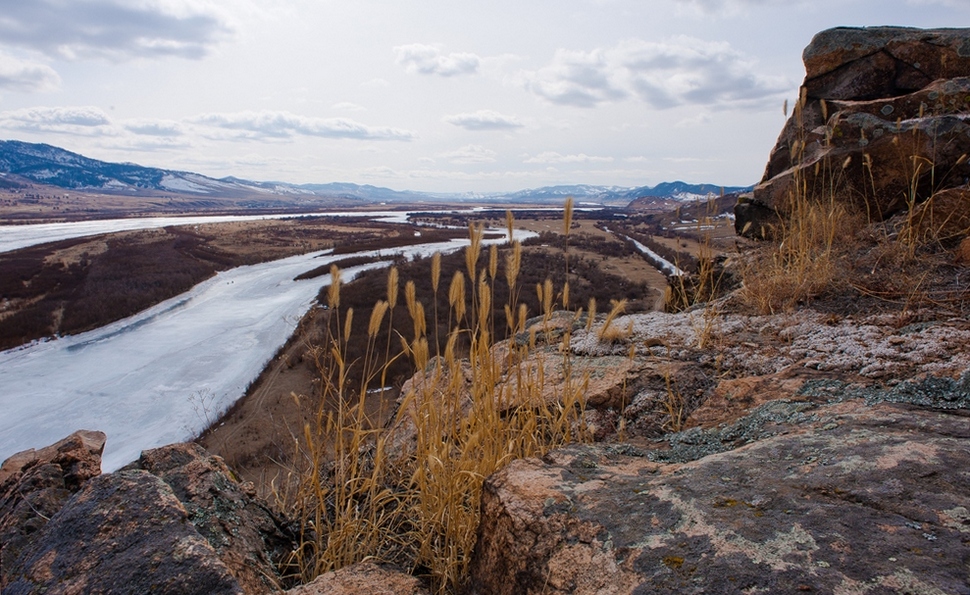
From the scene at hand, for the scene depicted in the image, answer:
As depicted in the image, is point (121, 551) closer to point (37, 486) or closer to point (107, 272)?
point (37, 486)

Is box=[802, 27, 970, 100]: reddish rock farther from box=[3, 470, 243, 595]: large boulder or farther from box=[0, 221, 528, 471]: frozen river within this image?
box=[0, 221, 528, 471]: frozen river

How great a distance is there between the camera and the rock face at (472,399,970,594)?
1.21 metres

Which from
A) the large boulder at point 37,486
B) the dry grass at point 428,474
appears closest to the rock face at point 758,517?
the dry grass at point 428,474

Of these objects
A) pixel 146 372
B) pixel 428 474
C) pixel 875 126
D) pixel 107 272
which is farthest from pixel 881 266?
pixel 107 272

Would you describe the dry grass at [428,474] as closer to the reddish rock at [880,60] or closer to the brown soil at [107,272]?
the reddish rock at [880,60]

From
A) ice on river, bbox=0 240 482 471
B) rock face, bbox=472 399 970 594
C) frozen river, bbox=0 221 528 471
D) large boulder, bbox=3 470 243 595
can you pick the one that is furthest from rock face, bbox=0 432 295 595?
frozen river, bbox=0 221 528 471

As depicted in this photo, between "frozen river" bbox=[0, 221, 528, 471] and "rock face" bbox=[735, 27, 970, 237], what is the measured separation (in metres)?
8.18

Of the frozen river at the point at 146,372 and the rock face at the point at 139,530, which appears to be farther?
the frozen river at the point at 146,372

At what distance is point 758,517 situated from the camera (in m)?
1.43

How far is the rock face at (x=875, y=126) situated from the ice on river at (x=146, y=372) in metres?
7.53

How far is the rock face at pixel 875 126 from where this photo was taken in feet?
16.8

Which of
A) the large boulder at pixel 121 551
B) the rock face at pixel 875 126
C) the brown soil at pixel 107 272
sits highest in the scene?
the rock face at pixel 875 126

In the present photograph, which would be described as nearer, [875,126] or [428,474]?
[428,474]

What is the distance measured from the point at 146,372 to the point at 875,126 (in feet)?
61.9
